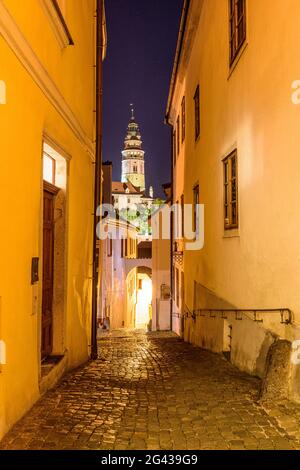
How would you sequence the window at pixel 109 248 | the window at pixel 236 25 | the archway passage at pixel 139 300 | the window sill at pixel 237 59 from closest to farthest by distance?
the window sill at pixel 237 59, the window at pixel 236 25, the window at pixel 109 248, the archway passage at pixel 139 300

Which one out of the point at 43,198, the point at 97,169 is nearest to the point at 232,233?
the point at 97,169

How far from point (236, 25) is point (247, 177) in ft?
10.3

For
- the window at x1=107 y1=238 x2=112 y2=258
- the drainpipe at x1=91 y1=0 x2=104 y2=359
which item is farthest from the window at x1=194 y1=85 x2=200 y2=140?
the window at x1=107 y1=238 x2=112 y2=258

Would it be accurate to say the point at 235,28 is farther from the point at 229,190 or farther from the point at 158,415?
the point at 158,415

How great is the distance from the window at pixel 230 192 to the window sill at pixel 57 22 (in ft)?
11.7

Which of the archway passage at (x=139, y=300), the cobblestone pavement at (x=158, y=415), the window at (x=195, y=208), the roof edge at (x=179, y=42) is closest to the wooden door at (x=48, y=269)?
the cobblestone pavement at (x=158, y=415)

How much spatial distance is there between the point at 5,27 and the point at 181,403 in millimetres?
4437

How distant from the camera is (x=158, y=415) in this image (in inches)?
179

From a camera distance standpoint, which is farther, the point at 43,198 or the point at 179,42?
the point at 179,42

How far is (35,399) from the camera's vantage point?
4.89m

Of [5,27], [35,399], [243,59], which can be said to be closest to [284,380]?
[35,399]

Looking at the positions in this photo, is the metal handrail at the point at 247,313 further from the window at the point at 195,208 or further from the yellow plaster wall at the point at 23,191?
the yellow plaster wall at the point at 23,191

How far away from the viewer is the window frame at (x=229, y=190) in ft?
25.7
